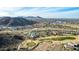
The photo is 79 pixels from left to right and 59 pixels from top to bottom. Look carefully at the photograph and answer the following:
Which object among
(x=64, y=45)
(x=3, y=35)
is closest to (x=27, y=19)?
(x=3, y=35)

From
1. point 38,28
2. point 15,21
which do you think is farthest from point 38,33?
point 15,21

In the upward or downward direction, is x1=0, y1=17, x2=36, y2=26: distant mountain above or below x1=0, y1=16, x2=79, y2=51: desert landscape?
above

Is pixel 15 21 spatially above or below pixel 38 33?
above

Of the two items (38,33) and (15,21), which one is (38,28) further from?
(15,21)

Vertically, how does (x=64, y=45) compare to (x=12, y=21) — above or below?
below

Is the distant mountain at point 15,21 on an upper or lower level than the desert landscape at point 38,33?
upper
